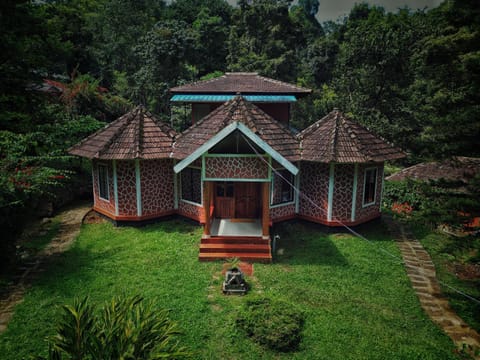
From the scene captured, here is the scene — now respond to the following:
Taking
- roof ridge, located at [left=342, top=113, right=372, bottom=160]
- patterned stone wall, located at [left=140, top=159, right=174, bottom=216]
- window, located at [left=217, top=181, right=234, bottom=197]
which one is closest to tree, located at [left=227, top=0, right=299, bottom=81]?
roof ridge, located at [left=342, top=113, right=372, bottom=160]

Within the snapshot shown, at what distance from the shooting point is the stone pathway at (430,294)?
8.54 m

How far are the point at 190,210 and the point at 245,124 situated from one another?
4189 mm

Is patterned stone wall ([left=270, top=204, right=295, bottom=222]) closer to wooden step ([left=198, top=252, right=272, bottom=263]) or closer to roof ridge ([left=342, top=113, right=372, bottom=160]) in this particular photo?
wooden step ([left=198, top=252, right=272, bottom=263])

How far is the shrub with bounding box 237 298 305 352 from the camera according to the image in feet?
26.3

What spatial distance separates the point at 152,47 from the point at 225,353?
30995mm

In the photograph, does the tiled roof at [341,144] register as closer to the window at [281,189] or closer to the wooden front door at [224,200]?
the window at [281,189]

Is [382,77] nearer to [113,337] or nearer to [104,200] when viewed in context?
[104,200]

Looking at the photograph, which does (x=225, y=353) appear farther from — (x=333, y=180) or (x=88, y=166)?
(x=88, y=166)

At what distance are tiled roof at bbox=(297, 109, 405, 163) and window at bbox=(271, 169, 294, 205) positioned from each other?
1.09 metres

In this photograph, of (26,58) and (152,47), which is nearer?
(26,58)

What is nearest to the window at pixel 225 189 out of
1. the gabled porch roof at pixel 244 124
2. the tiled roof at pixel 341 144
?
the gabled porch roof at pixel 244 124

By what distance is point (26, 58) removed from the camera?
13.6 m

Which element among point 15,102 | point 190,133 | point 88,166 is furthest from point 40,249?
point 88,166

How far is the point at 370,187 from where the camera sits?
1516cm
